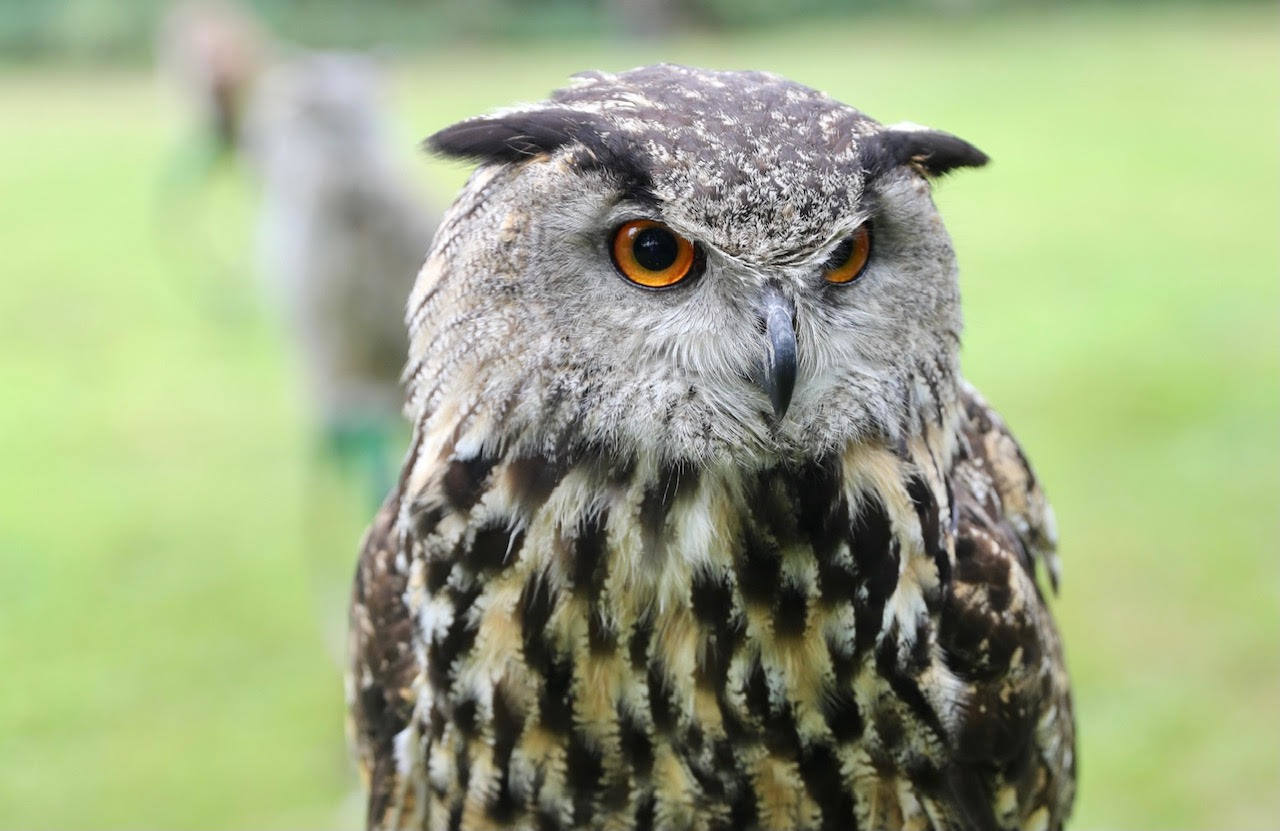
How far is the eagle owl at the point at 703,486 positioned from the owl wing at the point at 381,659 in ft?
0.19

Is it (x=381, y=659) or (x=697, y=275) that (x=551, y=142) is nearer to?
(x=697, y=275)

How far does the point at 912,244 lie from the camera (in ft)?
4.04

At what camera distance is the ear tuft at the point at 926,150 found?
1.20 metres

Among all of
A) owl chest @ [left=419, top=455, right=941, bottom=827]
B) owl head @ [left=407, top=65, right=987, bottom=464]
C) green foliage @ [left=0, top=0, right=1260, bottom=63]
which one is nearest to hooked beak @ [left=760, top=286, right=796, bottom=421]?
owl head @ [left=407, top=65, right=987, bottom=464]

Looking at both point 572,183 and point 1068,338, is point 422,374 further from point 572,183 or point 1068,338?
point 1068,338

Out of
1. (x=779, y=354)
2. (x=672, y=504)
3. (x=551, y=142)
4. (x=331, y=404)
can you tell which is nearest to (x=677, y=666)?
(x=672, y=504)

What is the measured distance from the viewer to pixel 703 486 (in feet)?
4.12

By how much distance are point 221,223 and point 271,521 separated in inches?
191

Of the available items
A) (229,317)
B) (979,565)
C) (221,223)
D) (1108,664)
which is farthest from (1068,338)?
(221,223)

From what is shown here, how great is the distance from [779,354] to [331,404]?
2503mm

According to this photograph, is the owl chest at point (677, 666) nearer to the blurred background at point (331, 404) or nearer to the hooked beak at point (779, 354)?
the hooked beak at point (779, 354)

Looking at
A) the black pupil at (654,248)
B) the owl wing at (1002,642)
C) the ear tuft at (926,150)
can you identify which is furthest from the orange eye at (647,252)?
the owl wing at (1002,642)

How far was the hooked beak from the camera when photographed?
116cm

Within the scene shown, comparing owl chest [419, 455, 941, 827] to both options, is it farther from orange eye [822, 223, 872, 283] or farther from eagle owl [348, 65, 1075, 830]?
orange eye [822, 223, 872, 283]
